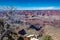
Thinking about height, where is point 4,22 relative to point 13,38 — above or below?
above

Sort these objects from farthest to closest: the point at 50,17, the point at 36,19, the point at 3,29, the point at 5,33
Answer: the point at 50,17, the point at 36,19, the point at 3,29, the point at 5,33

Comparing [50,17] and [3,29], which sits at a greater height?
[3,29]

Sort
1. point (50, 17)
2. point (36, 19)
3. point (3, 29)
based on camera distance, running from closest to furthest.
Answer: point (3, 29), point (36, 19), point (50, 17)

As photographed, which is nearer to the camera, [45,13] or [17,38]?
[17,38]

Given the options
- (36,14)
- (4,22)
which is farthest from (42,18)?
(4,22)

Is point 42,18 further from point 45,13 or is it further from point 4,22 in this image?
point 4,22

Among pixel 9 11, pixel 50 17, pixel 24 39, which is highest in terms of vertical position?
pixel 9 11

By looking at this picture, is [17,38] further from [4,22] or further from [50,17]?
[50,17]

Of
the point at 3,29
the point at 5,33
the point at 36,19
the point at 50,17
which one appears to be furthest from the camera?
the point at 50,17

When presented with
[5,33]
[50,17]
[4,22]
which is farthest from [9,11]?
[50,17]
